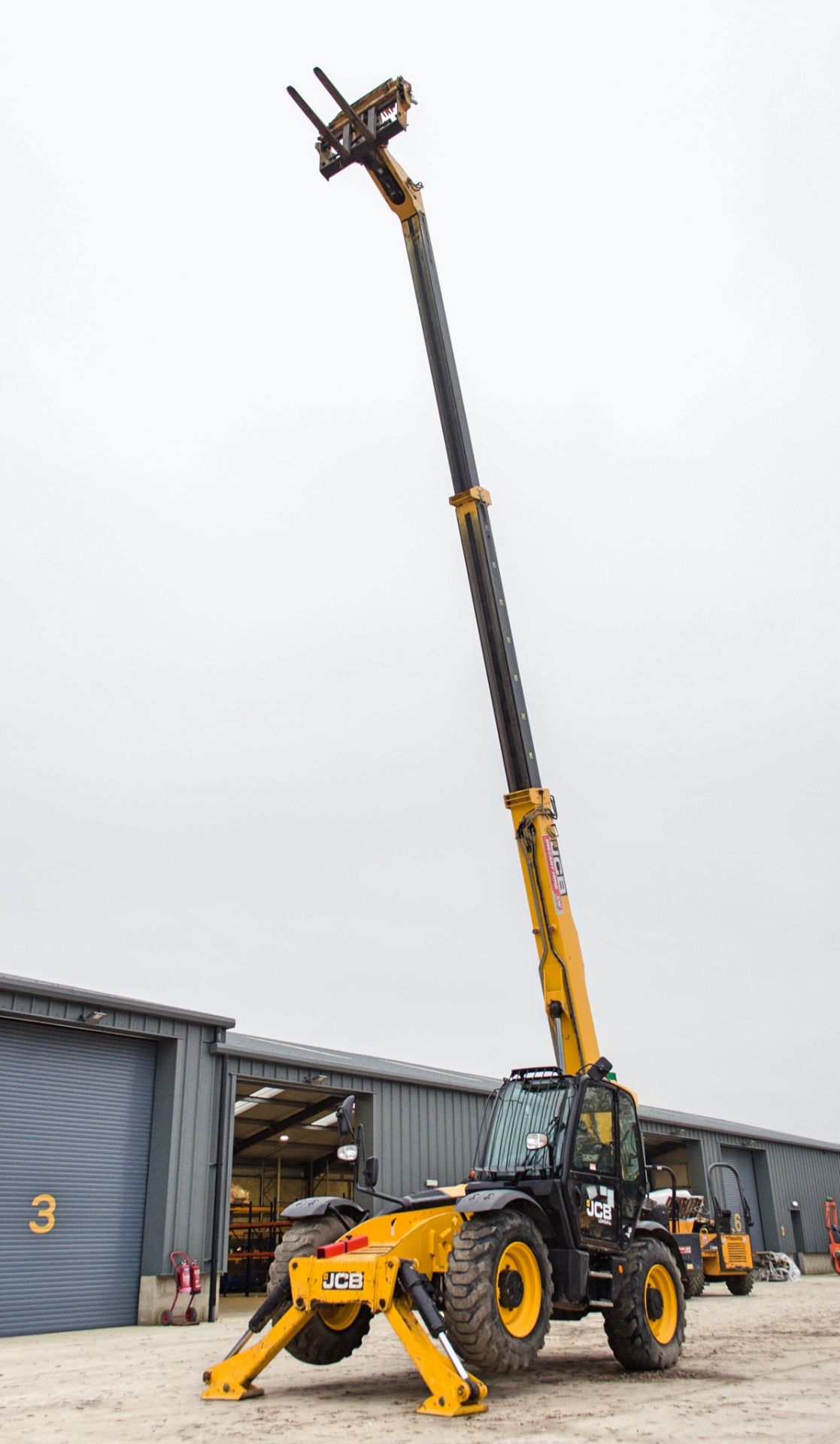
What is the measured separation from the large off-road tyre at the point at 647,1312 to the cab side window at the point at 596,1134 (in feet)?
2.82

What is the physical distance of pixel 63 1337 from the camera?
1534 cm

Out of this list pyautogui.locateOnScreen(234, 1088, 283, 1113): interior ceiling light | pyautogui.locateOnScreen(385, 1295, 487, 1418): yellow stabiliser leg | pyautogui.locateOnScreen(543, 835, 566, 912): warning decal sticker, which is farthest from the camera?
pyautogui.locateOnScreen(234, 1088, 283, 1113): interior ceiling light

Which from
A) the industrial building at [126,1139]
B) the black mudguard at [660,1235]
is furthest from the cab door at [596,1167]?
the industrial building at [126,1139]

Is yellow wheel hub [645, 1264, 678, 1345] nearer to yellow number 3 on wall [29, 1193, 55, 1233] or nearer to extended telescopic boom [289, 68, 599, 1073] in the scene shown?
extended telescopic boom [289, 68, 599, 1073]

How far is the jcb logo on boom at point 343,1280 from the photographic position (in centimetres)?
785

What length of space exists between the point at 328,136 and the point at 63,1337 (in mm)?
17200

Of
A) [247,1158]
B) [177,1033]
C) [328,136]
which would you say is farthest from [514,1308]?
[247,1158]

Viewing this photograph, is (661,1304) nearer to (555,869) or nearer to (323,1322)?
(323,1322)

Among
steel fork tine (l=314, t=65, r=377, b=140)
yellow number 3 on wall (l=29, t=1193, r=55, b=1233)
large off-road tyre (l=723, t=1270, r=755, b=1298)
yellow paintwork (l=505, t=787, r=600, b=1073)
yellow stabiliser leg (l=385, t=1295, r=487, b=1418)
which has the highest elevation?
steel fork tine (l=314, t=65, r=377, b=140)

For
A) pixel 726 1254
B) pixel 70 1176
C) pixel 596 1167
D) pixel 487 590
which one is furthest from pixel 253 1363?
pixel 726 1254

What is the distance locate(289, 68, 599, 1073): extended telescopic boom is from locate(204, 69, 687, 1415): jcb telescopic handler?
0.07 ft

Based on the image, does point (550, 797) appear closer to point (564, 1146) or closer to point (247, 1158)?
point (564, 1146)

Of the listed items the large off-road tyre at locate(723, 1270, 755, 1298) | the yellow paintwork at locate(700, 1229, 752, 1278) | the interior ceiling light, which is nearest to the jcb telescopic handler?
the interior ceiling light

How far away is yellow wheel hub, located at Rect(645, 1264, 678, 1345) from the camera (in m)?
9.79
